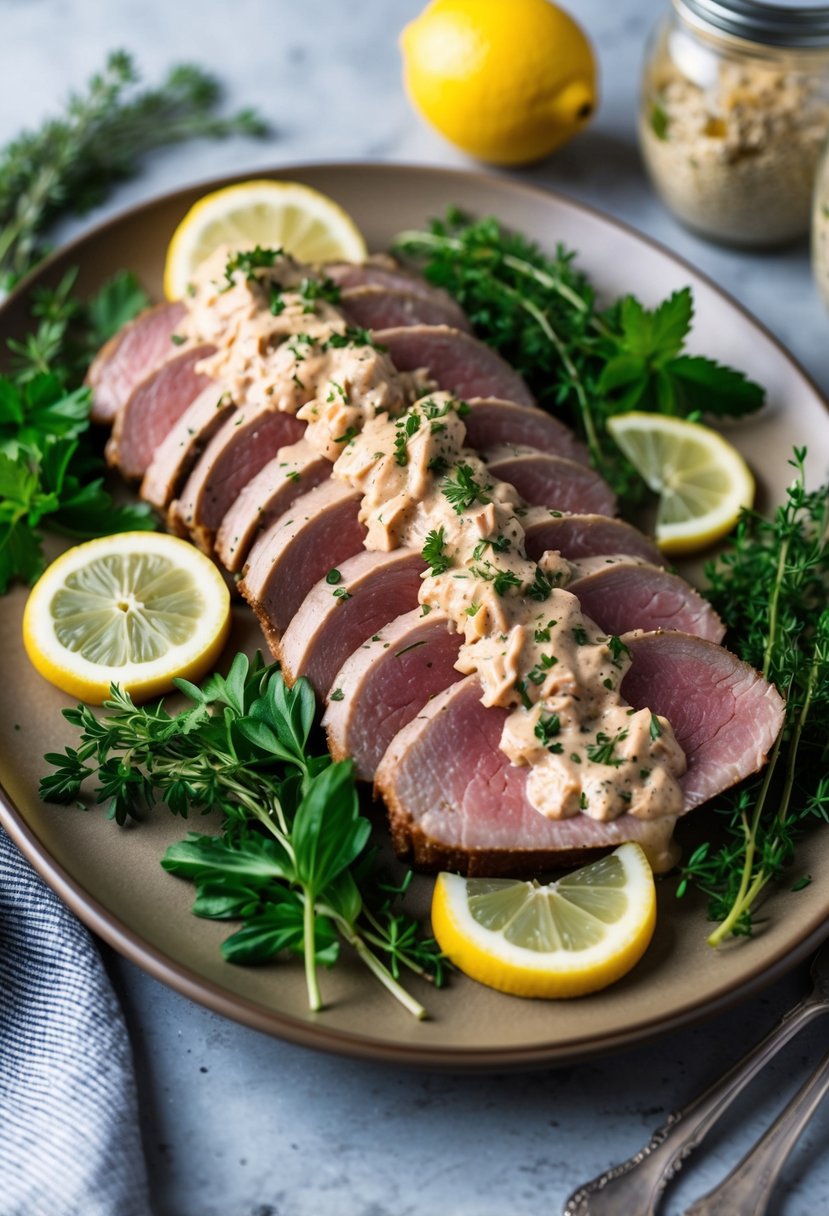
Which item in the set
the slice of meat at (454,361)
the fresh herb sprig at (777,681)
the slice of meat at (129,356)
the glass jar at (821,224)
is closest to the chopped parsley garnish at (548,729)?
the fresh herb sprig at (777,681)

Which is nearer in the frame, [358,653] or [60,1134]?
[60,1134]

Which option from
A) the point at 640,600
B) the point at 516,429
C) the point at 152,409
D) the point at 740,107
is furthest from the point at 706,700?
the point at 740,107

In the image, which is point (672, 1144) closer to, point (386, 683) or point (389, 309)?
point (386, 683)

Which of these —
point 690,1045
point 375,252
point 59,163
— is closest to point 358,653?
point 690,1045

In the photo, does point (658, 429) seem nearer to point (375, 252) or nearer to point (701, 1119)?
point (375, 252)

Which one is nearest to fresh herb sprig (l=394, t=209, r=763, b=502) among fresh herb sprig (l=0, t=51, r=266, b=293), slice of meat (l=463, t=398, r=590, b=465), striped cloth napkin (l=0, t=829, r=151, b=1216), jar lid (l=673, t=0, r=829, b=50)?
slice of meat (l=463, t=398, r=590, b=465)

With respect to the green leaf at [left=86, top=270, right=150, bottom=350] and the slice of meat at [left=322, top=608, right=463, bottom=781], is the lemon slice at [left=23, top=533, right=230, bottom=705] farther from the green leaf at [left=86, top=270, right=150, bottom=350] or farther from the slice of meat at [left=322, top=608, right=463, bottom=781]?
the green leaf at [left=86, top=270, right=150, bottom=350]
